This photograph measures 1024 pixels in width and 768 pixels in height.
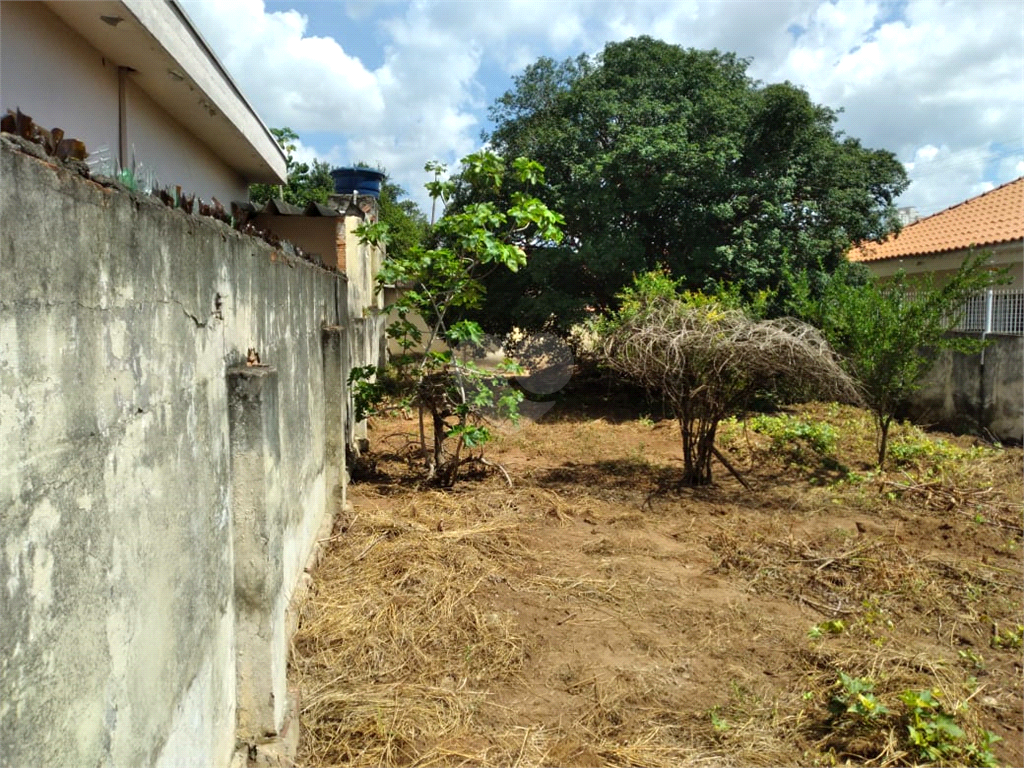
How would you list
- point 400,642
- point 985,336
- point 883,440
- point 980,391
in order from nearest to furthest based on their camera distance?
point 400,642 → point 883,440 → point 980,391 → point 985,336

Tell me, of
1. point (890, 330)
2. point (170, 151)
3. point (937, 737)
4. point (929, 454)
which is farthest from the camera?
point (929, 454)

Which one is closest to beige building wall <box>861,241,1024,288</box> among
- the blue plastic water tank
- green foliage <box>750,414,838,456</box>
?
green foliage <box>750,414,838,456</box>

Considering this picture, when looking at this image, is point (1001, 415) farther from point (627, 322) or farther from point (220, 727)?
point (220, 727)

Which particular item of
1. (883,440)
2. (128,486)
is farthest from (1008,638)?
(128,486)

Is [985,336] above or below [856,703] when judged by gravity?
above

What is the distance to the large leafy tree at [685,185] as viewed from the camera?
466 inches

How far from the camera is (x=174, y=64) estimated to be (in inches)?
195

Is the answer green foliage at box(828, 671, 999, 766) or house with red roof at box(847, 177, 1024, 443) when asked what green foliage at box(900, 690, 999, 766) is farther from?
house with red roof at box(847, 177, 1024, 443)

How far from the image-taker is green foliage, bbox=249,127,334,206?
1387 cm

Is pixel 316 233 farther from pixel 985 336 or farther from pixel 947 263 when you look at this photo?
pixel 947 263

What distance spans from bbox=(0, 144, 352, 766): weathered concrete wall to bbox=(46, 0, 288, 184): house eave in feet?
6.54

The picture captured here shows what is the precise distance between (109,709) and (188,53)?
455 centimetres

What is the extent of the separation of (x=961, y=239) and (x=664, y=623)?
13147 millimetres

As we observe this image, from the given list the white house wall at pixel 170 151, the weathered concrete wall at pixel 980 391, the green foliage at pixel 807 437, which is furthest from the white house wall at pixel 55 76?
the weathered concrete wall at pixel 980 391
